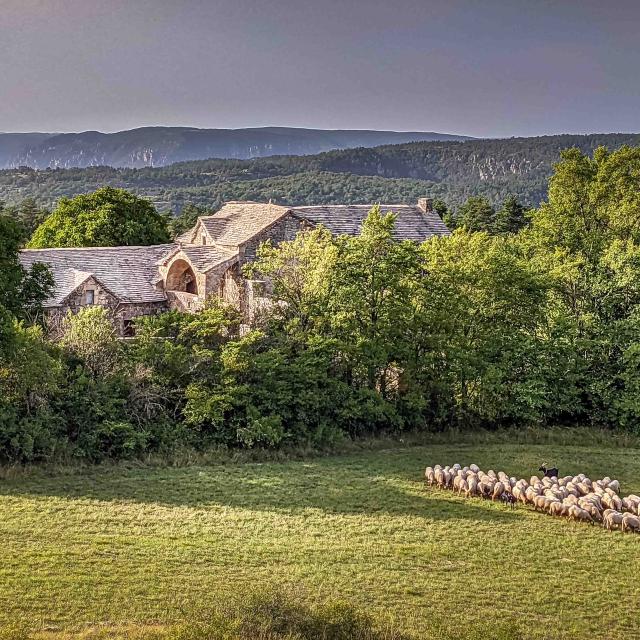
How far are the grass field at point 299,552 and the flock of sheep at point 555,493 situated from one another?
561 millimetres

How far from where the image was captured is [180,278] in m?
43.6

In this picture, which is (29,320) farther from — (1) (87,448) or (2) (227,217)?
(2) (227,217)

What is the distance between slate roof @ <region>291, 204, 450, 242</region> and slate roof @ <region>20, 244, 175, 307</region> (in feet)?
30.8

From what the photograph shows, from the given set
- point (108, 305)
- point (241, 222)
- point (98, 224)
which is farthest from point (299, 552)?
point (98, 224)

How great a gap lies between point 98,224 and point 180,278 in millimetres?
10852

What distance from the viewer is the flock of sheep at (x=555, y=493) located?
73.8 feet

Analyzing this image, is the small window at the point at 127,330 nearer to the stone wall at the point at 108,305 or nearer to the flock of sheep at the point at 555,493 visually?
the stone wall at the point at 108,305

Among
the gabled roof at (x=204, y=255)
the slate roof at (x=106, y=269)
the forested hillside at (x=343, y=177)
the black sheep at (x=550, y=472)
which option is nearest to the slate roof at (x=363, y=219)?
the gabled roof at (x=204, y=255)

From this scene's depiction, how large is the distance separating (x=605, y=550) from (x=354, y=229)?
29484mm

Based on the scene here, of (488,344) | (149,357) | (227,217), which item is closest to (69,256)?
(227,217)

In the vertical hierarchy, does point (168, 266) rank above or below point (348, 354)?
above

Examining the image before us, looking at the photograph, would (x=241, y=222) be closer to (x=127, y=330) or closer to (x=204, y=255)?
(x=204, y=255)

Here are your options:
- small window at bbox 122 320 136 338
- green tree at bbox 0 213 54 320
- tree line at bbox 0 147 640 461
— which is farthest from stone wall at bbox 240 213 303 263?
green tree at bbox 0 213 54 320

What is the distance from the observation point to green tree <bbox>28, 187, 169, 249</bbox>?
5106 centimetres
